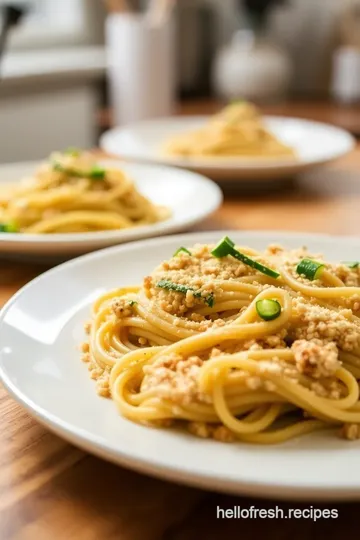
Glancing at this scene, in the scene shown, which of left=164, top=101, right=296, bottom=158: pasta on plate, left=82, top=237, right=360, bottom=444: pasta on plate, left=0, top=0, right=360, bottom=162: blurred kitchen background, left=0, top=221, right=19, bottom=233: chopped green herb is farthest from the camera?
left=0, top=0, right=360, bottom=162: blurred kitchen background

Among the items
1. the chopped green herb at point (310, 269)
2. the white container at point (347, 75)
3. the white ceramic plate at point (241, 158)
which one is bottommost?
the white container at point (347, 75)

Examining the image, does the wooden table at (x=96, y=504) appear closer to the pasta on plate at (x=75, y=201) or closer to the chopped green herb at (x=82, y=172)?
the pasta on plate at (x=75, y=201)

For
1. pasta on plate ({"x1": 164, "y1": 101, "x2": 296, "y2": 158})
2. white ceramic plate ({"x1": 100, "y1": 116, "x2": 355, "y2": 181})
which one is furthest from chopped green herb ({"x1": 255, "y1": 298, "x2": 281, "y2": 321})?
pasta on plate ({"x1": 164, "y1": 101, "x2": 296, "y2": 158})

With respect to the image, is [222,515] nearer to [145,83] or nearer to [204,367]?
[204,367]

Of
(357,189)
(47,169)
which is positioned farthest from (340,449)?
(357,189)

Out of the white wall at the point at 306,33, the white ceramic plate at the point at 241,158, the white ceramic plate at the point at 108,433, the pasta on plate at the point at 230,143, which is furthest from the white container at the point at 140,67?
the white ceramic plate at the point at 108,433

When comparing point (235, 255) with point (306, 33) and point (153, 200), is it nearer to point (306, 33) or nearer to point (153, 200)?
point (153, 200)

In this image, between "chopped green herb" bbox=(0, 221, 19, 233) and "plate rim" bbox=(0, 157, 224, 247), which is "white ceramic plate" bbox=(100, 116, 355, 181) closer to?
"plate rim" bbox=(0, 157, 224, 247)
